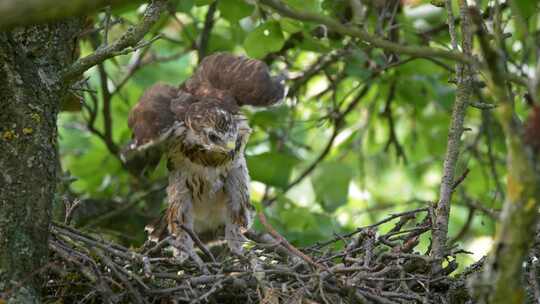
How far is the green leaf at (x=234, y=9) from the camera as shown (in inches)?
159

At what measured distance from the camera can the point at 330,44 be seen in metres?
4.52

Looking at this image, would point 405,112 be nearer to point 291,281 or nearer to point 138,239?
point 138,239

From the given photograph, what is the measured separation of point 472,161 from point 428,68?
2779 millimetres

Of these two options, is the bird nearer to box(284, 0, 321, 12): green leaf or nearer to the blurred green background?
the blurred green background

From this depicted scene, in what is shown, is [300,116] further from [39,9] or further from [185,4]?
[39,9]

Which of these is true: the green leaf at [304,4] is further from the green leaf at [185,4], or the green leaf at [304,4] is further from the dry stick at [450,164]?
the dry stick at [450,164]

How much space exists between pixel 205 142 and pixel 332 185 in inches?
43.0

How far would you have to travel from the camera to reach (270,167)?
4652 millimetres

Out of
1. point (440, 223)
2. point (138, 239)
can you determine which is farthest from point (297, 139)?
point (440, 223)

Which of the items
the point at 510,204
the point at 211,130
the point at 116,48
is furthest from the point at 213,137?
the point at 510,204

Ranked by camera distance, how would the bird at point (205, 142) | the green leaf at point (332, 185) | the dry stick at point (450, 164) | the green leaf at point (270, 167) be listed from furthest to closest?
the green leaf at point (332, 185) < the green leaf at point (270, 167) < the bird at point (205, 142) < the dry stick at point (450, 164)

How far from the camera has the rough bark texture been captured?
2639 mm

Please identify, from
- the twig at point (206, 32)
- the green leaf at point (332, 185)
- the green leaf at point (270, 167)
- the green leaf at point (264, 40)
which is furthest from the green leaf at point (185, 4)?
the green leaf at point (332, 185)

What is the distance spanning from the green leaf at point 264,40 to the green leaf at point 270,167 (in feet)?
2.75
